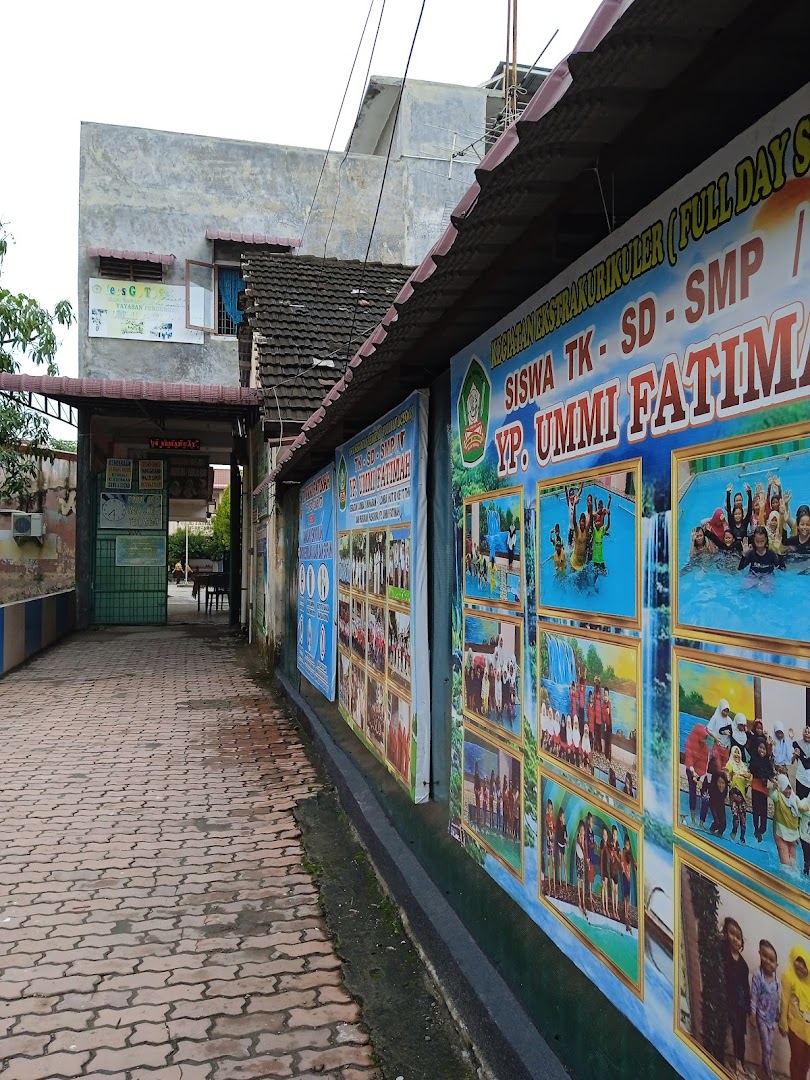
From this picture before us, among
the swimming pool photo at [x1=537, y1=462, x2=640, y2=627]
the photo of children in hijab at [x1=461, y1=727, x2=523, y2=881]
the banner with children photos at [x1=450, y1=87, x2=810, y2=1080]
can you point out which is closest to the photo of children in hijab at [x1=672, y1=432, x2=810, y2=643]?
the banner with children photos at [x1=450, y1=87, x2=810, y2=1080]

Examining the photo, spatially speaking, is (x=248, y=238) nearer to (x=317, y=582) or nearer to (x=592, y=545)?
(x=317, y=582)

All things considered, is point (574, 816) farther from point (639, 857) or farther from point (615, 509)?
point (615, 509)

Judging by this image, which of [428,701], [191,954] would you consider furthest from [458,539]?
[191,954]

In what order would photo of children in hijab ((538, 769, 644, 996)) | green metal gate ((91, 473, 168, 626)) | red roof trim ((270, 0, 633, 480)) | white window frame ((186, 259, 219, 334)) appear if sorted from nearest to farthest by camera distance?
red roof trim ((270, 0, 633, 480))
photo of children in hijab ((538, 769, 644, 996))
green metal gate ((91, 473, 168, 626))
white window frame ((186, 259, 219, 334))

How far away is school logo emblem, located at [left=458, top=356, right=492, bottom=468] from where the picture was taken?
3.19 m

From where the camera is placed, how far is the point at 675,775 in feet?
6.39

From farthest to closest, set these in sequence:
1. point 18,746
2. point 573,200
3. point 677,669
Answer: point 18,746, point 573,200, point 677,669

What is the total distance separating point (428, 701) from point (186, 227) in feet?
54.5

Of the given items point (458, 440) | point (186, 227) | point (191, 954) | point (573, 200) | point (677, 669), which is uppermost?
point (186, 227)

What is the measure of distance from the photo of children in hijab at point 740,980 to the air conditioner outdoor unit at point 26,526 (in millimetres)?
18189

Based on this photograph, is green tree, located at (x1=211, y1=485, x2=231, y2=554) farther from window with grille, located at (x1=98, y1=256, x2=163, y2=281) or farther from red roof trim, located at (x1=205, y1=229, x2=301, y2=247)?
red roof trim, located at (x1=205, y1=229, x2=301, y2=247)

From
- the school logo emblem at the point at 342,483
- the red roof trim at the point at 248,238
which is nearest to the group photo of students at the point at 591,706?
the school logo emblem at the point at 342,483

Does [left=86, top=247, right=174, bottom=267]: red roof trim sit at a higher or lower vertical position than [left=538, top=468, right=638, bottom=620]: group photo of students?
higher

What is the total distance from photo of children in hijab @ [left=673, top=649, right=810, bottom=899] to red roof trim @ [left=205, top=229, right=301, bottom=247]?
58.7ft
